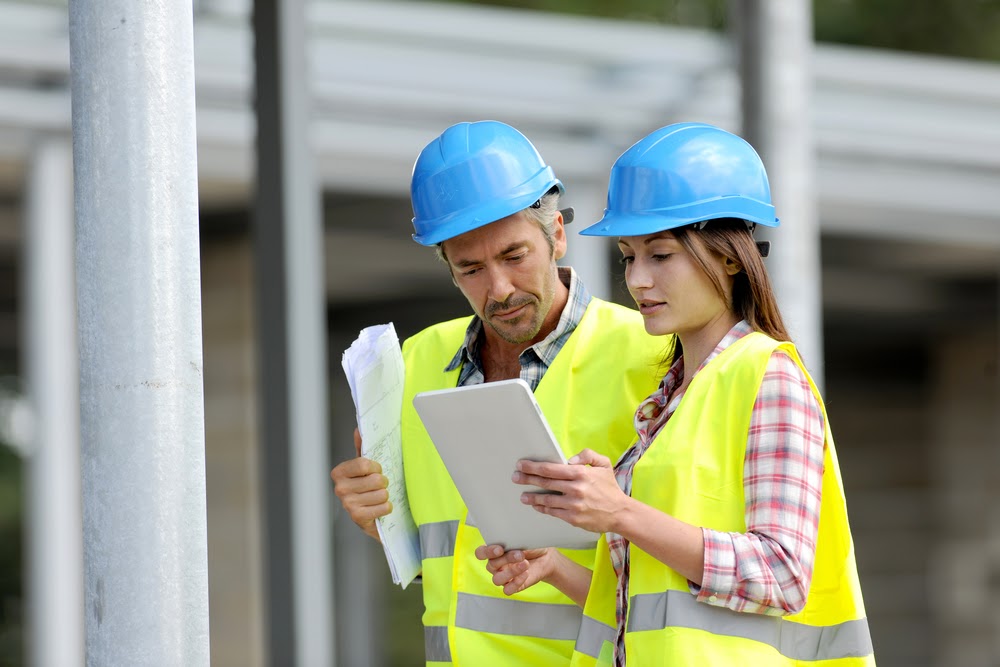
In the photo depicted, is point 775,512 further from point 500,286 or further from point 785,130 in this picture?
point 785,130

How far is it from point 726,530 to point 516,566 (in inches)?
15.1

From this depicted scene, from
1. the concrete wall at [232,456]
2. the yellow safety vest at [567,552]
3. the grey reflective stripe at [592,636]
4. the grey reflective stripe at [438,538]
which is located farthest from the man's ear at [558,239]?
the concrete wall at [232,456]

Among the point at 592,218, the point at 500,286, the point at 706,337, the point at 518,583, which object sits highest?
the point at 592,218

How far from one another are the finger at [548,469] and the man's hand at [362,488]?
52 centimetres

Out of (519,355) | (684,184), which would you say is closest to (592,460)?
(684,184)

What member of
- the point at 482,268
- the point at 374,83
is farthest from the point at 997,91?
the point at 482,268

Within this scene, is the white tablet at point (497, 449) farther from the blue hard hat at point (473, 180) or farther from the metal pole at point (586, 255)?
the metal pole at point (586, 255)

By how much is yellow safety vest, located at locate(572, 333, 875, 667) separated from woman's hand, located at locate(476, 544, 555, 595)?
0.23 meters

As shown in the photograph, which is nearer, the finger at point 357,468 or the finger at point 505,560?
the finger at point 505,560

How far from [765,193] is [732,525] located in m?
0.48

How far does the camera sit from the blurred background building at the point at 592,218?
6539 mm

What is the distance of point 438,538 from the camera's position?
251 cm

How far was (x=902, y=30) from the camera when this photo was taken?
53.2ft

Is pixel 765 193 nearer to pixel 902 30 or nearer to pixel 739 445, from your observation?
pixel 739 445
